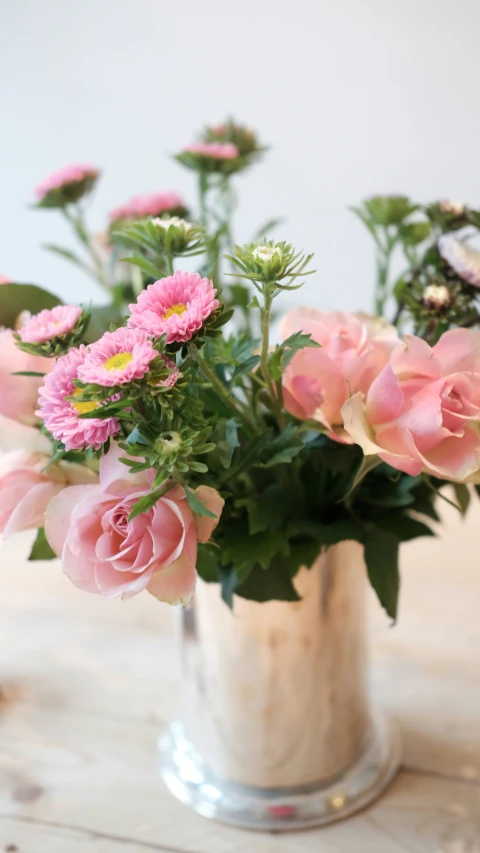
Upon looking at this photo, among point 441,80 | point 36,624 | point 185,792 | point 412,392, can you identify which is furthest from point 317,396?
point 441,80

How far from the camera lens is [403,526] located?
0.44 meters

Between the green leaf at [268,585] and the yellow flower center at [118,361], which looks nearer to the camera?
the yellow flower center at [118,361]

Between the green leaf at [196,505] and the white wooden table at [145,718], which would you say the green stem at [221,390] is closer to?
the green leaf at [196,505]

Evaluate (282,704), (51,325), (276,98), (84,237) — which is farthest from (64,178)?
(276,98)

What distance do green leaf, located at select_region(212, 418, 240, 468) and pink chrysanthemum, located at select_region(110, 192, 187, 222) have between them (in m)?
0.28

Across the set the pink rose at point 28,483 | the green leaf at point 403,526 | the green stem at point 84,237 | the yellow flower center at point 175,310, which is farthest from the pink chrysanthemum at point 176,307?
the green stem at point 84,237

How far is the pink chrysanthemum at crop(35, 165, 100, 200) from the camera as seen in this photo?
0.57 metres

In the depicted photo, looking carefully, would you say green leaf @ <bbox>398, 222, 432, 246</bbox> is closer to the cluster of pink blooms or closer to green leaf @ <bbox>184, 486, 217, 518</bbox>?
the cluster of pink blooms

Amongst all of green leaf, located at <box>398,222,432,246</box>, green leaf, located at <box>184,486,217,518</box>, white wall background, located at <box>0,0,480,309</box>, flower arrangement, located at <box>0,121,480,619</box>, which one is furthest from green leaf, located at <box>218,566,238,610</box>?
white wall background, located at <box>0,0,480,309</box>

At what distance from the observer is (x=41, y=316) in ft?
1.09

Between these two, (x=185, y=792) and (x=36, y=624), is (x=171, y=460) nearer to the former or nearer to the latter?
(x=185, y=792)

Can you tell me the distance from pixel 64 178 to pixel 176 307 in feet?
1.09

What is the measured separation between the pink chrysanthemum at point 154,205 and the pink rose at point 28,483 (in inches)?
11.1

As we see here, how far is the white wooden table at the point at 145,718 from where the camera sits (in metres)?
0.47
